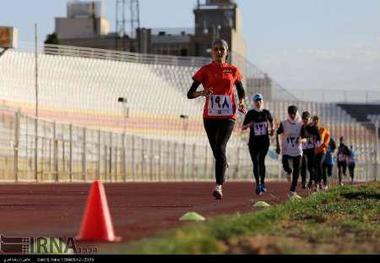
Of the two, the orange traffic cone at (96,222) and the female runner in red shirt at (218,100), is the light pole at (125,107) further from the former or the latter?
the orange traffic cone at (96,222)

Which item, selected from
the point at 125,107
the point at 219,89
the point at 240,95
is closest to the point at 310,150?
the point at 240,95

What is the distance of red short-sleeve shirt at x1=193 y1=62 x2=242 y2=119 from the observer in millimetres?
13102

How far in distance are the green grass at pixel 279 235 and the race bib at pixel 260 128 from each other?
5.01 meters

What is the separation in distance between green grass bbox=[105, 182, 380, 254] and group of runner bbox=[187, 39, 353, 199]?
208 cm

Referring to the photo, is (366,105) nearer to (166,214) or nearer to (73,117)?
(73,117)

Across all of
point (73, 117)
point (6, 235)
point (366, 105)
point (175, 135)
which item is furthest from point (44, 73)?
point (6, 235)

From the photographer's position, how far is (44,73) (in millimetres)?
56688

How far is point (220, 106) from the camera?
1308 centimetres

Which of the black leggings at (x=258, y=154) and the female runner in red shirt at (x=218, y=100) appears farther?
the black leggings at (x=258, y=154)

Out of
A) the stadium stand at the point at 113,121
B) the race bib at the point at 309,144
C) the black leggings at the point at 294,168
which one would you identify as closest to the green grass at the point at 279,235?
the black leggings at the point at 294,168

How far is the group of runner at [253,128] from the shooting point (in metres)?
13.1

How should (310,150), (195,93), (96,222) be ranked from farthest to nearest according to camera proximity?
1. (310,150)
2. (195,93)
3. (96,222)

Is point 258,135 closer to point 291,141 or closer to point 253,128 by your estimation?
point 253,128

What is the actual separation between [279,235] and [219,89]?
5.69 meters
